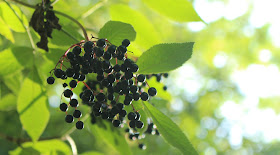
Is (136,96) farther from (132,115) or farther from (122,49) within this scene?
(122,49)

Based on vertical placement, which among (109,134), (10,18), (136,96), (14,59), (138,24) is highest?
(138,24)

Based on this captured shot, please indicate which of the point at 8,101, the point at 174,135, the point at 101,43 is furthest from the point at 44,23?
the point at 8,101

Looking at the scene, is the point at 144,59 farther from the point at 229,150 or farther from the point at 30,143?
the point at 229,150

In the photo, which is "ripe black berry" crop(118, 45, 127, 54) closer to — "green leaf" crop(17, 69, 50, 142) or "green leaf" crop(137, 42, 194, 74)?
"green leaf" crop(137, 42, 194, 74)

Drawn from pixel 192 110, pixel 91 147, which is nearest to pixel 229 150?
pixel 192 110

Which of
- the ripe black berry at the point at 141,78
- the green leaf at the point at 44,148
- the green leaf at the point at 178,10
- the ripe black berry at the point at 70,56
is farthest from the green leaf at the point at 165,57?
the green leaf at the point at 44,148

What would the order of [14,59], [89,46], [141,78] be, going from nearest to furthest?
[89,46] → [141,78] → [14,59]

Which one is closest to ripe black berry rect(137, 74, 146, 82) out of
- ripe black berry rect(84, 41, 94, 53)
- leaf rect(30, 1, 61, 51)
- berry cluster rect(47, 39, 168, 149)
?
berry cluster rect(47, 39, 168, 149)
